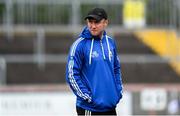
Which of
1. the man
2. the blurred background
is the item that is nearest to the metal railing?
the blurred background

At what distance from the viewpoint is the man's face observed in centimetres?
688

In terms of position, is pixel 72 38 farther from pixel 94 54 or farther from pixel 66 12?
pixel 94 54

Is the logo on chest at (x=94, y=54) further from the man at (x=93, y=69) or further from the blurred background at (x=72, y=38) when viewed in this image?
the blurred background at (x=72, y=38)

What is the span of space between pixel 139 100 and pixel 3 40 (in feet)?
19.4

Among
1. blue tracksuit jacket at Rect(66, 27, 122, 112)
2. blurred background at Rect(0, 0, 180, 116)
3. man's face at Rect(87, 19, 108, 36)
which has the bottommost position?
blurred background at Rect(0, 0, 180, 116)

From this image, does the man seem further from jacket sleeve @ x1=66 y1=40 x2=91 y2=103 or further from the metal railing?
the metal railing

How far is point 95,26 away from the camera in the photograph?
6895 mm

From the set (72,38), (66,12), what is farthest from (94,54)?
(66,12)

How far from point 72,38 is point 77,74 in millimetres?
10751

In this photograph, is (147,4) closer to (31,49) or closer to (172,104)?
(31,49)

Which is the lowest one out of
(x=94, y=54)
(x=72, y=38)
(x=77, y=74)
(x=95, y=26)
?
(x=72, y=38)

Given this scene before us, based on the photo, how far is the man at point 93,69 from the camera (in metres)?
6.93

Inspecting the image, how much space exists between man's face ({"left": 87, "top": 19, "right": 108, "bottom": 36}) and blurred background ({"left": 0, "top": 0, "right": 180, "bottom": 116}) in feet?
30.9

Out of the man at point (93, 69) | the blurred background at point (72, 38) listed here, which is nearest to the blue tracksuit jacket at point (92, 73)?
the man at point (93, 69)
